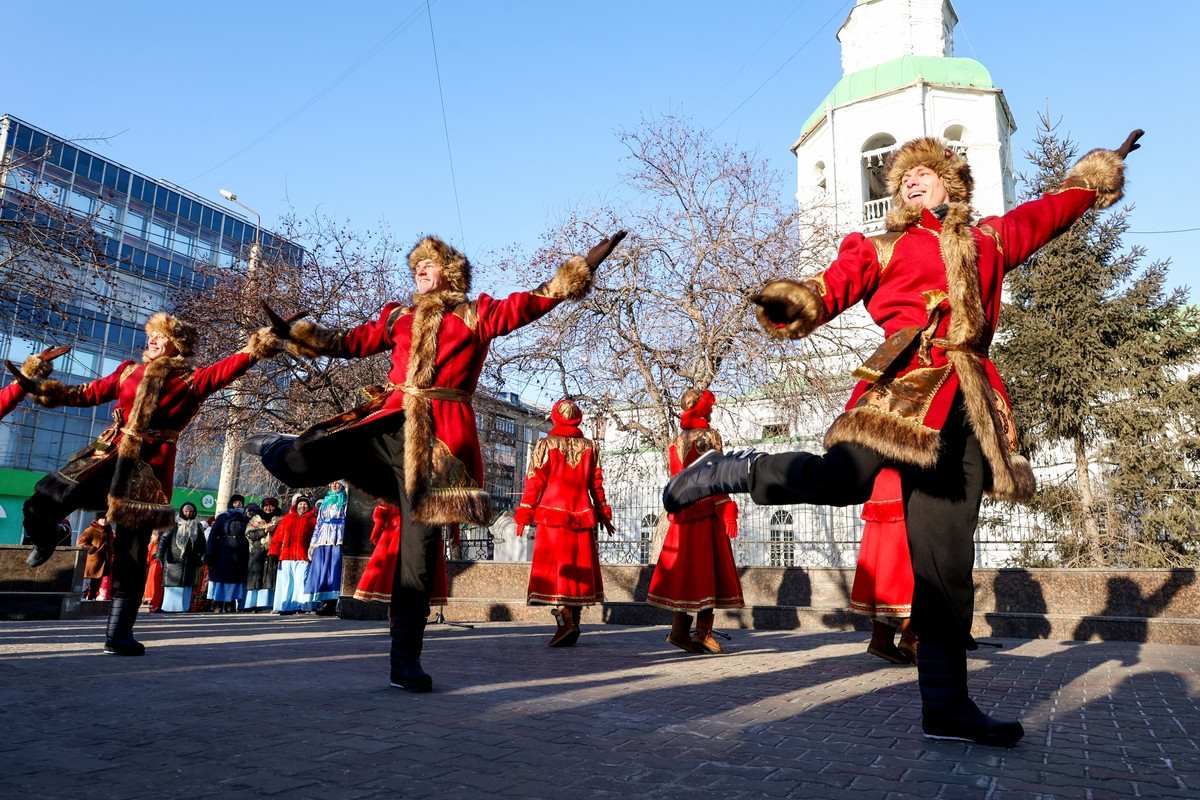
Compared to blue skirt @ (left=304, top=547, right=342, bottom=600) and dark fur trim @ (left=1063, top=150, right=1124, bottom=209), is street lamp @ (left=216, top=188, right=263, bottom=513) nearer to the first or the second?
blue skirt @ (left=304, top=547, right=342, bottom=600)

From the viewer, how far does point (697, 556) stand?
7.30 meters

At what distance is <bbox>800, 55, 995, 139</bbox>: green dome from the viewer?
31781 millimetres

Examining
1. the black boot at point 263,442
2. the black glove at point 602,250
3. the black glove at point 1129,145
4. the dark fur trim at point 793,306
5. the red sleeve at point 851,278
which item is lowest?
the black boot at point 263,442

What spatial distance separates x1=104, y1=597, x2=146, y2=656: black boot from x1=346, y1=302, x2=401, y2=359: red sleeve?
9.02 ft

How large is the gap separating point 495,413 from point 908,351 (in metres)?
23.5

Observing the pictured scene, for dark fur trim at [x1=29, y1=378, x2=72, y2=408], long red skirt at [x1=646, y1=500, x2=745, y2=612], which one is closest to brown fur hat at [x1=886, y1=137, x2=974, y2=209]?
long red skirt at [x1=646, y1=500, x2=745, y2=612]

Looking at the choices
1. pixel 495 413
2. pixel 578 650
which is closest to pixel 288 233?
pixel 495 413

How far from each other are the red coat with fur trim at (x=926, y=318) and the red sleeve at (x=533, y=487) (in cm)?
492

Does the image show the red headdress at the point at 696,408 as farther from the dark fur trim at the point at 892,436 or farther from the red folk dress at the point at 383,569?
the dark fur trim at the point at 892,436

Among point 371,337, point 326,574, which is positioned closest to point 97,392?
point 371,337

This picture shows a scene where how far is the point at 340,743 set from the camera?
297 centimetres

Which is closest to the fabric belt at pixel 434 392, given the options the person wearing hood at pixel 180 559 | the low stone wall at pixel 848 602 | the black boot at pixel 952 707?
the black boot at pixel 952 707

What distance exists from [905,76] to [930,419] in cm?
3294

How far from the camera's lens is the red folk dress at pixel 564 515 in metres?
7.81
